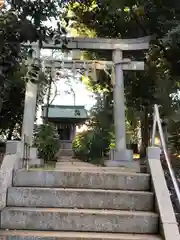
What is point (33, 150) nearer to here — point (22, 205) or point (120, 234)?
point (22, 205)

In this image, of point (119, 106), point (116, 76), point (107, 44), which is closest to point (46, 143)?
point (119, 106)

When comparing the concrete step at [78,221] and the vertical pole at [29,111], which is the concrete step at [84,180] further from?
the vertical pole at [29,111]

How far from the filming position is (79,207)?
4.57 meters

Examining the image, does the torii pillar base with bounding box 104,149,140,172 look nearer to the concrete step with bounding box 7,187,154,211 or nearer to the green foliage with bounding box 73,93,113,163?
the green foliage with bounding box 73,93,113,163

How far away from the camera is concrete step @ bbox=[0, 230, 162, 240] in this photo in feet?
12.7

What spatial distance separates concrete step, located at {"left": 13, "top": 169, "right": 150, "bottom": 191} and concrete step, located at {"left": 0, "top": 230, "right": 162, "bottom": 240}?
0.94 metres

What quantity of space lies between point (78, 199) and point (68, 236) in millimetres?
728

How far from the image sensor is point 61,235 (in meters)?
3.96

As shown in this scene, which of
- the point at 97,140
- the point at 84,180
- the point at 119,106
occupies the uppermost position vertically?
the point at 119,106

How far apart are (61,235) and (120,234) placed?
2.44 feet

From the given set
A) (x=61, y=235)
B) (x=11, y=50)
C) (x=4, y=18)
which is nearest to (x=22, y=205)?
(x=61, y=235)

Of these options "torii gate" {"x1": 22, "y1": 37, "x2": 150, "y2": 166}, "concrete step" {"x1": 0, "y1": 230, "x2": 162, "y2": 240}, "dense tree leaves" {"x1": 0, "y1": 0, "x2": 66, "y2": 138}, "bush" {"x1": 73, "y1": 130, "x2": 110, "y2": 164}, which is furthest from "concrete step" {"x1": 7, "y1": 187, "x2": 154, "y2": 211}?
"bush" {"x1": 73, "y1": 130, "x2": 110, "y2": 164}

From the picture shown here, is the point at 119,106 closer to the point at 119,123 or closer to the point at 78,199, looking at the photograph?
the point at 119,123

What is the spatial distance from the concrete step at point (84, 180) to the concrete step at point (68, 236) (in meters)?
0.94
